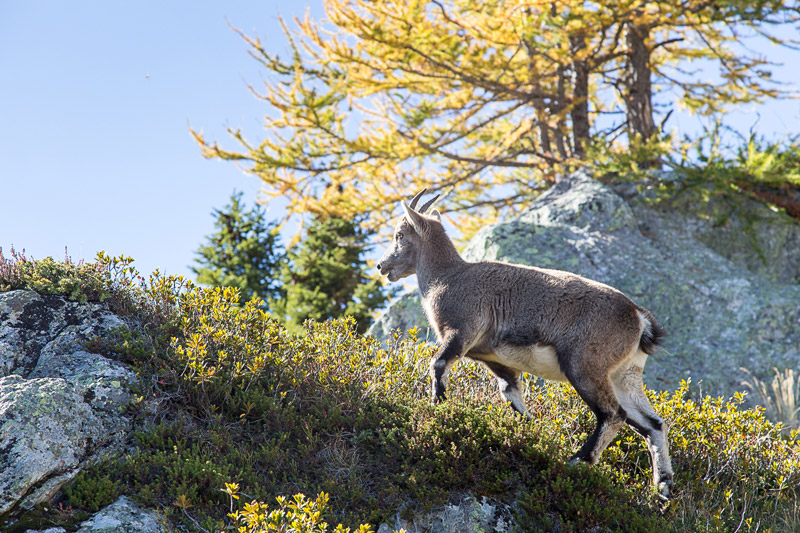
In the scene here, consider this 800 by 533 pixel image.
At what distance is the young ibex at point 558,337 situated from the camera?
Result: 5.50 m

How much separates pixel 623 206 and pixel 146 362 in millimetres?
8715

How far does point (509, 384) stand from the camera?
6457mm

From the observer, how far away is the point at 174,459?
529 cm

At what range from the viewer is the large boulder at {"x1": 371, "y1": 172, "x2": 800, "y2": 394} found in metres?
10.2

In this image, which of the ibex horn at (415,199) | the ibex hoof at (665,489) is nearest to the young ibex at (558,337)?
the ibex hoof at (665,489)

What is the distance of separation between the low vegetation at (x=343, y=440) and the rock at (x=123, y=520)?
0.29 feet

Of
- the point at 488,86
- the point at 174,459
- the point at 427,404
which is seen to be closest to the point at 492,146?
the point at 488,86

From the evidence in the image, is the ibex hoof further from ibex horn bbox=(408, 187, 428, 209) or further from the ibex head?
ibex horn bbox=(408, 187, 428, 209)

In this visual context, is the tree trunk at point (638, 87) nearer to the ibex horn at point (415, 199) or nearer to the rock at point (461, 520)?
the ibex horn at point (415, 199)

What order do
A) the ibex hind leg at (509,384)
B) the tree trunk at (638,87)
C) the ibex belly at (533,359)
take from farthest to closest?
1. the tree trunk at (638,87)
2. the ibex hind leg at (509,384)
3. the ibex belly at (533,359)

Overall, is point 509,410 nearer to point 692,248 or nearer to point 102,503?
point 102,503

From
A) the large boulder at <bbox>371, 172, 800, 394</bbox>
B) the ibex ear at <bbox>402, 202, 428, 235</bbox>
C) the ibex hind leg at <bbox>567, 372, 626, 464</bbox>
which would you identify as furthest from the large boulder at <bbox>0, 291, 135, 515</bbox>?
the large boulder at <bbox>371, 172, 800, 394</bbox>

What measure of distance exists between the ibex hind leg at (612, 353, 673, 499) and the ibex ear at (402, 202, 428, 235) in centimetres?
229

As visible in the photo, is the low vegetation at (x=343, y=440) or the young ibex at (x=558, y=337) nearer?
the low vegetation at (x=343, y=440)
